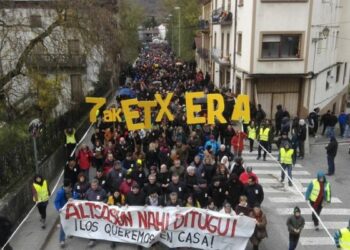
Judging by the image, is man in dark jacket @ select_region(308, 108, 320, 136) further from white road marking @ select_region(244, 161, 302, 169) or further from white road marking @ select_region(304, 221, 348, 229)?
white road marking @ select_region(304, 221, 348, 229)

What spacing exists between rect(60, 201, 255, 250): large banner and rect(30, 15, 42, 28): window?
6975 mm

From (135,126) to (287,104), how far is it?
11.7 m

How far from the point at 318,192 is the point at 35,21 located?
10383mm

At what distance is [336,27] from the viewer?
1077 inches

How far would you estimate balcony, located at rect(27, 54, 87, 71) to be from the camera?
1422 cm

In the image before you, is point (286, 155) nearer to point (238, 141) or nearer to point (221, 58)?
point (238, 141)

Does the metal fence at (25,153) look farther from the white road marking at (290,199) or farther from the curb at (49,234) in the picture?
the white road marking at (290,199)

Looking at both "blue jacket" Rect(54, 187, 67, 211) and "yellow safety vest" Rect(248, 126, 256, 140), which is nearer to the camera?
"blue jacket" Rect(54, 187, 67, 211)

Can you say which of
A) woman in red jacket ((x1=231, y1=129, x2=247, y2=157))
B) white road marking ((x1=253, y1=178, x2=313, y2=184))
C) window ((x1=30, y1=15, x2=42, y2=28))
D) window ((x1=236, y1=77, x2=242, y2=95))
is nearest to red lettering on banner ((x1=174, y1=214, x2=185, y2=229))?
white road marking ((x1=253, y1=178, x2=313, y2=184))

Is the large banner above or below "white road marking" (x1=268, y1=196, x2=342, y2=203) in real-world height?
above

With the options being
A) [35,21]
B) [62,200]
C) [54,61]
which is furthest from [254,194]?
[35,21]

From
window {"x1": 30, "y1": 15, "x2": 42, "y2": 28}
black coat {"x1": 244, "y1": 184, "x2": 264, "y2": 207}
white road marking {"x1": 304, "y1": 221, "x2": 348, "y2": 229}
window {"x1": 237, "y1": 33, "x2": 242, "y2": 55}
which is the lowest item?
white road marking {"x1": 304, "y1": 221, "x2": 348, "y2": 229}

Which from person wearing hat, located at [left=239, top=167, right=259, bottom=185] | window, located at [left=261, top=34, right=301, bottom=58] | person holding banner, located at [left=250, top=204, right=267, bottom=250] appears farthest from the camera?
window, located at [left=261, top=34, right=301, bottom=58]

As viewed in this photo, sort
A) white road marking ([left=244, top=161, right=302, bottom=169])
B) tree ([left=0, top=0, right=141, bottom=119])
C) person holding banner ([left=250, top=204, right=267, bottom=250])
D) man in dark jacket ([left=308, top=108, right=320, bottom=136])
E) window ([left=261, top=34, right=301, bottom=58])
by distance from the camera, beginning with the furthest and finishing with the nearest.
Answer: window ([left=261, top=34, right=301, bottom=58]) → man in dark jacket ([left=308, top=108, right=320, bottom=136]) → white road marking ([left=244, top=161, right=302, bottom=169]) → tree ([left=0, top=0, right=141, bottom=119]) → person holding banner ([left=250, top=204, right=267, bottom=250])
